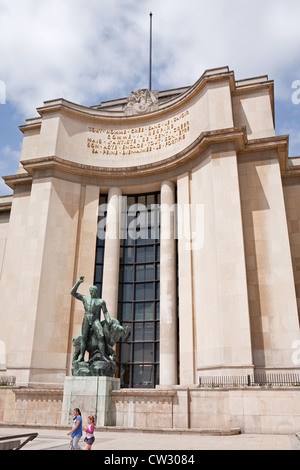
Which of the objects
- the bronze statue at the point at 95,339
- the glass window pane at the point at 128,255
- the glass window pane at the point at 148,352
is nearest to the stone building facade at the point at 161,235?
the glass window pane at the point at 148,352

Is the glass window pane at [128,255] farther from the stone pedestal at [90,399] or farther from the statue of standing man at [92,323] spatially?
the stone pedestal at [90,399]

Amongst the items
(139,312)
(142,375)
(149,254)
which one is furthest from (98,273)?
(142,375)

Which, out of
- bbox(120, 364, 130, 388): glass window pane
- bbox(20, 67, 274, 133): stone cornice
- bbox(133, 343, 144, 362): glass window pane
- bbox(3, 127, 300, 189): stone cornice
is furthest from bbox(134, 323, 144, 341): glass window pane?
bbox(20, 67, 274, 133): stone cornice

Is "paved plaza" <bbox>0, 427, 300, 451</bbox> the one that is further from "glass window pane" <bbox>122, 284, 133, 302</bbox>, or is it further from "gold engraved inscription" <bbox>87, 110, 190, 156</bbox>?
"gold engraved inscription" <bbox>87, 110, 190, 156</bbox>

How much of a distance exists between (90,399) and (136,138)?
22.8 metres

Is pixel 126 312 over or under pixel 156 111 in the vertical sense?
under

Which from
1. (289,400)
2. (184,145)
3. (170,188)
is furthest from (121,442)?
(184,145)

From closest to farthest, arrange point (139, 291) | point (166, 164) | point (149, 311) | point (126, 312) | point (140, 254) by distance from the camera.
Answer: point (149, 311)
point (126, 312)
point (139, 291)
point (166, 164)
point (140, 254)

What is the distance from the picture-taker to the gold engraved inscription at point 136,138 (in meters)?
32.3

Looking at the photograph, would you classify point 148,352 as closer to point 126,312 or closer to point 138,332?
point 138,332

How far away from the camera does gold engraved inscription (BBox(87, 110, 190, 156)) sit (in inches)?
1272

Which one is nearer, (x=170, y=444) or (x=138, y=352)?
(x=170, y=444)

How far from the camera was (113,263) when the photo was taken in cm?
2956

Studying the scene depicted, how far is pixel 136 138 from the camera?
1334 inches
